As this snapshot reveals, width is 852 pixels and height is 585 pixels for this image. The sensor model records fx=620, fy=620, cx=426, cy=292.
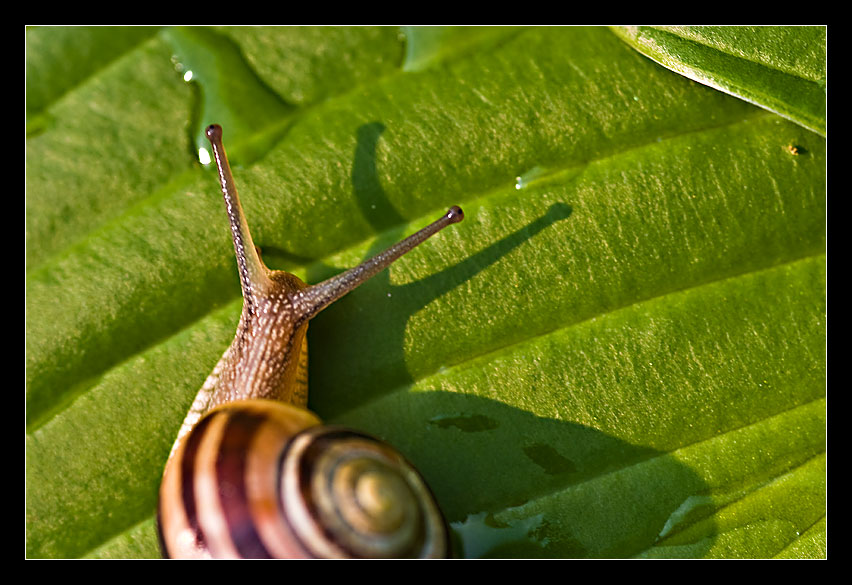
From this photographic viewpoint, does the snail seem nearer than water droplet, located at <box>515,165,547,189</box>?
Yes

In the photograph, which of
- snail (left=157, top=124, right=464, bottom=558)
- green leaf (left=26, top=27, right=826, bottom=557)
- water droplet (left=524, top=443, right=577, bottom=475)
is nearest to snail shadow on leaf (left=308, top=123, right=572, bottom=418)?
green leaf (left=26, top=27, right=826, bottom=557)

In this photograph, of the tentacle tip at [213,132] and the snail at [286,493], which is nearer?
the snail at [286,493]

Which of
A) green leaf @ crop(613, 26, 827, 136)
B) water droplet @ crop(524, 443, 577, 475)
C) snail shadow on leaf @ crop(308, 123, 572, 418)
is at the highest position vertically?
green leaf @ crop(613, 26, 827, 136)

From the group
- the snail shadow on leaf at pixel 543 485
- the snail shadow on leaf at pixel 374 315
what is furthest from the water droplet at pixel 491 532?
the snail shadow on leaf at pixel 374 315

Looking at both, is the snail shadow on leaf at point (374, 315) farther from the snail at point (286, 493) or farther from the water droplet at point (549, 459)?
the water droplet at point (549, 459)

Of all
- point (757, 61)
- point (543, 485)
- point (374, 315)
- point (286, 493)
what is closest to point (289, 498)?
point (286, 493)

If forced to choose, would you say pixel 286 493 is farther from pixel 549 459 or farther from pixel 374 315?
pixel 549 459

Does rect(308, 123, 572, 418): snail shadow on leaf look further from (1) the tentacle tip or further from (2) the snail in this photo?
(1) the tentacle tip
